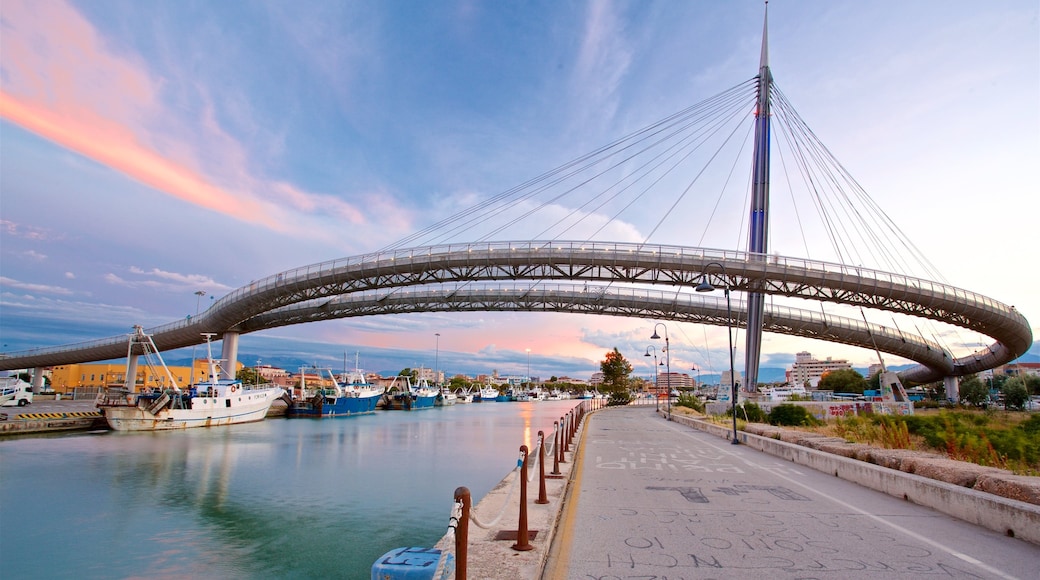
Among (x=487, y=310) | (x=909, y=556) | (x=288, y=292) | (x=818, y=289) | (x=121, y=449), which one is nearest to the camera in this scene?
(x=909, y=556)

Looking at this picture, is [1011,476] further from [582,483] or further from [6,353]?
[6,353]

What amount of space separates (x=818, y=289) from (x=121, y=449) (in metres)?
51.8

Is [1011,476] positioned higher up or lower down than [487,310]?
lower down

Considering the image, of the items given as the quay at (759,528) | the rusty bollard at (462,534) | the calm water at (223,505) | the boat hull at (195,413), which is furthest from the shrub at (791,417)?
the boat hull at (195,413)

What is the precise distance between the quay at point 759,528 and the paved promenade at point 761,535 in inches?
0.8

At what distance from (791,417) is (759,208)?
22003 mm

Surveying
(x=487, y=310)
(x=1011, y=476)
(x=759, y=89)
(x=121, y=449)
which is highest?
(x=759, y=89)

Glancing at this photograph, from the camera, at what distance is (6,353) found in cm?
8012

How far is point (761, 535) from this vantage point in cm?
766

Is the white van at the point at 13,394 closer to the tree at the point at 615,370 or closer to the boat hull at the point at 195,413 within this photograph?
the boat hull at the point at 195,413

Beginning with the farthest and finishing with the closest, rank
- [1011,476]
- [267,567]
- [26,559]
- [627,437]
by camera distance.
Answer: [627,437], [26,559], [267,567], [1011,476]

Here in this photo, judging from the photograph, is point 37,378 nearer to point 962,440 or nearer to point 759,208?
point 759,208

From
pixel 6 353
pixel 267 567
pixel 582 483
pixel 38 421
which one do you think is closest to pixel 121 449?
pixel 38 421

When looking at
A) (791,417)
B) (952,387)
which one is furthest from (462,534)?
(952,387)
